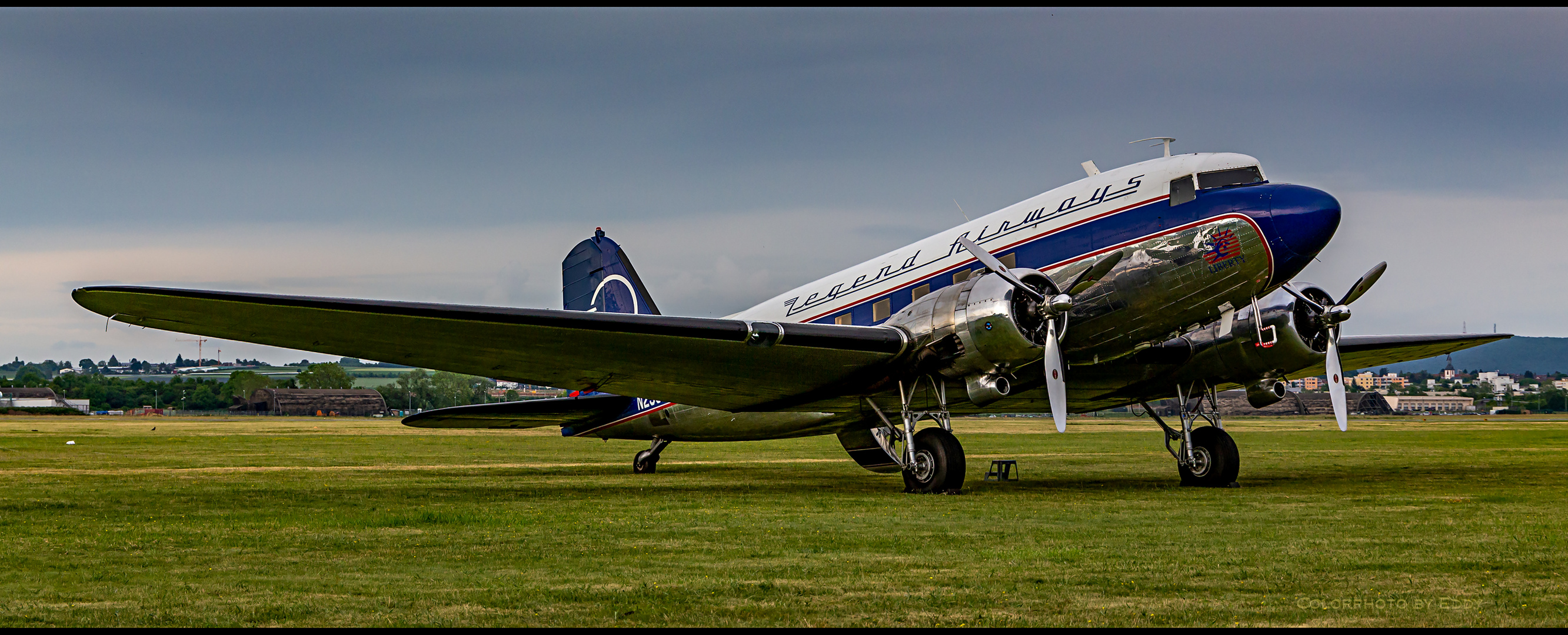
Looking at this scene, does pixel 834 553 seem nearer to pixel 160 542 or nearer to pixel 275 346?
pixel 160 542

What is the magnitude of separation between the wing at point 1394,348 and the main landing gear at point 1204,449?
2.57 m

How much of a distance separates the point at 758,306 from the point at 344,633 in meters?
16.7

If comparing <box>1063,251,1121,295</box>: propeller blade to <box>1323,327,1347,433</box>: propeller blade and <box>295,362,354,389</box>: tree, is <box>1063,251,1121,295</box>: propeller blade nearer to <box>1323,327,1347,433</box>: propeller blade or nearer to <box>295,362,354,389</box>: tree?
<box>1323,327,1347,433</box>: propeller blade

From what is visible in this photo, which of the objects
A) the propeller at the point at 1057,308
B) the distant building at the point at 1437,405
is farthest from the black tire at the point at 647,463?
the distant building at the point at 1437,405

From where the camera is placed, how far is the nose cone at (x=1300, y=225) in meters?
15.6

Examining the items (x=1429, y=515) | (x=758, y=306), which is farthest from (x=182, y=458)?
(x=1429, y=515)

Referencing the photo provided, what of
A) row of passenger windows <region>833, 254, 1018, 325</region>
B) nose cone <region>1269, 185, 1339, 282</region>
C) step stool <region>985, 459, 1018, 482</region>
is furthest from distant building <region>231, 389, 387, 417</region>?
nose cone <region>1269, 185, 1339, 282</region>

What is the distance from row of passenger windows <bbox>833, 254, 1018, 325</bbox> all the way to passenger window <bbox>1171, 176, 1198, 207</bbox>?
7.43ft

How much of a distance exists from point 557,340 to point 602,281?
9341 millimetres

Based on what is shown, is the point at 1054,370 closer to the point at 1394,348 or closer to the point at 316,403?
the point at 1394,348

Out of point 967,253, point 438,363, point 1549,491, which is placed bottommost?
point 1549,491

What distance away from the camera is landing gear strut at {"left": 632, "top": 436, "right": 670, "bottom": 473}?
24422 mm

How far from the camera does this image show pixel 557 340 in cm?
1633

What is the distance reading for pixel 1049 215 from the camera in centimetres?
1736
